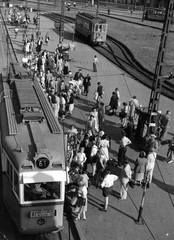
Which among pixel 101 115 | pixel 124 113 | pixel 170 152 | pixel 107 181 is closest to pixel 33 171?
pixel 107 181

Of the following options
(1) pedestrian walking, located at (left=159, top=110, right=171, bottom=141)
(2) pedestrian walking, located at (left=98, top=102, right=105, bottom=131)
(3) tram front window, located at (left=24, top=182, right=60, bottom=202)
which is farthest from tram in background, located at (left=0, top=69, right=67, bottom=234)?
(1) pedestrian walking, located at (left=159, top=110, right=171, bottom=141)

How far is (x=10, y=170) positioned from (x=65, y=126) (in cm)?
A: 780

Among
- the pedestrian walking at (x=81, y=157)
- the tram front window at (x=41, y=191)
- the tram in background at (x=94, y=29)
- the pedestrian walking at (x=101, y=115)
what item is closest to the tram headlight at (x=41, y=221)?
the tram front window at (x=41, y=191)

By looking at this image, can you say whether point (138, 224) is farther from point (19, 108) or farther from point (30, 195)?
point (19, 108)

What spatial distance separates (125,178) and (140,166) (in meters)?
0.91

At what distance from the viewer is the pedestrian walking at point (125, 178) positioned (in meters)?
11.3

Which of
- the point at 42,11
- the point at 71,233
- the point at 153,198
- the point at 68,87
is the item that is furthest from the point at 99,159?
the point at 42,11

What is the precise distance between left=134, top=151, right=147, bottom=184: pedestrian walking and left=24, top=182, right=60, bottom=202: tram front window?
3.86 m

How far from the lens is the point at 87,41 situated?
37.8 m

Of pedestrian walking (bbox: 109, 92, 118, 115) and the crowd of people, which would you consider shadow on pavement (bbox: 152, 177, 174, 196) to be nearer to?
the crowd of people

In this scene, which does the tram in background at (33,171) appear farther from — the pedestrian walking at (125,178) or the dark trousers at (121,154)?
the dark trousers at (121,154)

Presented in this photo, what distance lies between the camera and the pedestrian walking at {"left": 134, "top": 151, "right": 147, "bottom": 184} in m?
12.0

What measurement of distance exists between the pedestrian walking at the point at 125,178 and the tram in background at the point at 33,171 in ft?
8.24

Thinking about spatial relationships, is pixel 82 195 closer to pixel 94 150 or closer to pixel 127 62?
pixel 94 150
